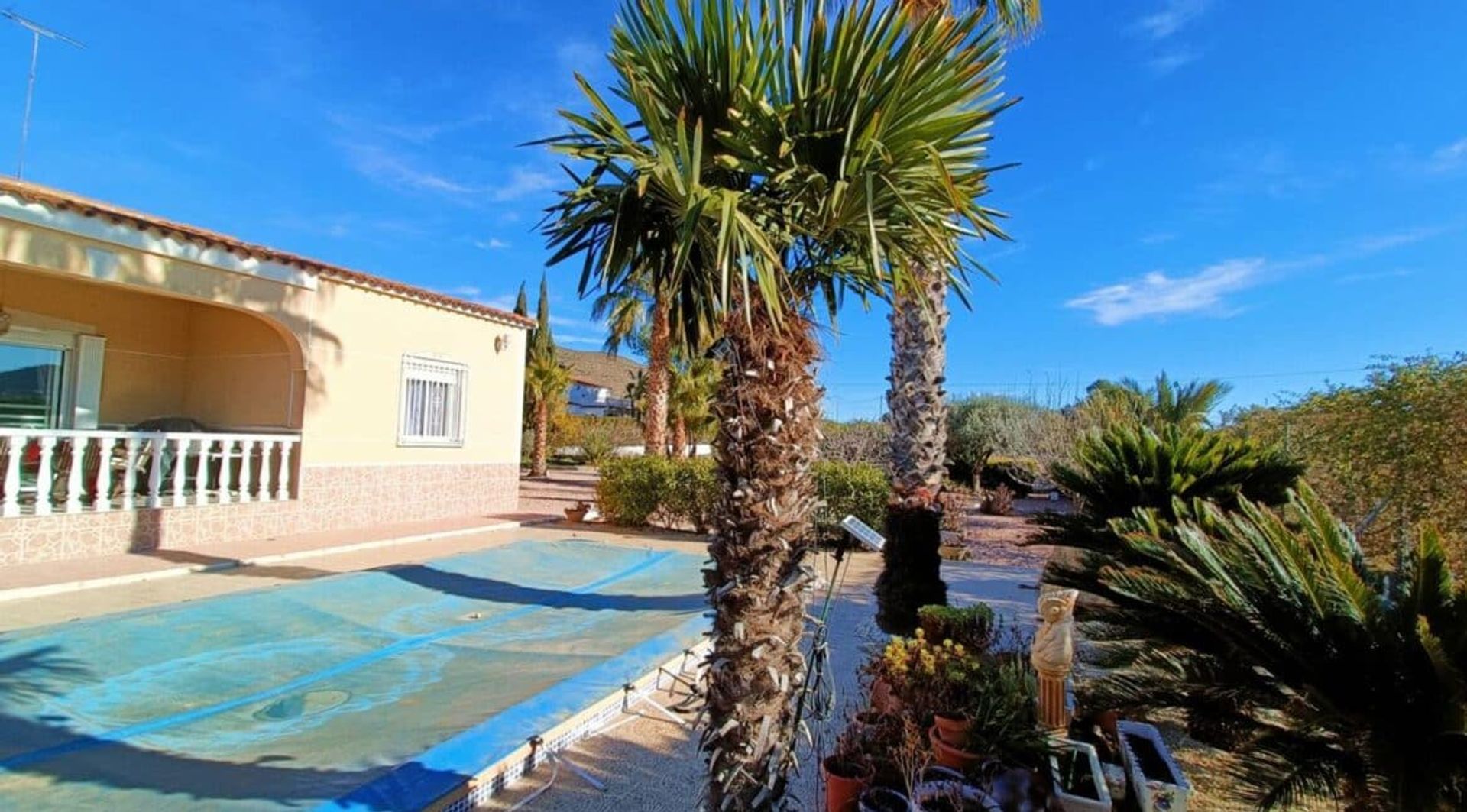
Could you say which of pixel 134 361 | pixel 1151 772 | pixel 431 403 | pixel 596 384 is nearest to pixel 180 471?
pixel 134 361

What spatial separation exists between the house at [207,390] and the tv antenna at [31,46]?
112 inches

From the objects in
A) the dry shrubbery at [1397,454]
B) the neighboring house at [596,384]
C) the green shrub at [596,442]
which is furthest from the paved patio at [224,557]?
the neighboring house at [596,384]

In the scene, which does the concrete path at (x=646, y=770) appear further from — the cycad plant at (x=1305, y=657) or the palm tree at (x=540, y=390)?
the palm tree at (x=540, y=390)

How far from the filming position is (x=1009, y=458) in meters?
27.4

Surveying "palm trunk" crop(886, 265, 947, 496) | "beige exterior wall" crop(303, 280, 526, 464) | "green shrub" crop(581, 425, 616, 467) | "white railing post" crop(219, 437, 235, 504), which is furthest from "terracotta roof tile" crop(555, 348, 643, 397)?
"palm trunk" crop(886, 265, 947, 496)

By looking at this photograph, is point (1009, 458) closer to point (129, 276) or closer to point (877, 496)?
point (877, 496)

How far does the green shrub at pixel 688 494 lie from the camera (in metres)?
15.8

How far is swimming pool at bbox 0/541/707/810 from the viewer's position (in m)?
3.93

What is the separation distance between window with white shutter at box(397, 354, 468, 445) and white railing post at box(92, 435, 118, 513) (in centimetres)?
491

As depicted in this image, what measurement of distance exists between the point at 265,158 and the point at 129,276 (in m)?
8.33

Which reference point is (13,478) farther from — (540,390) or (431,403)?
(540,390)

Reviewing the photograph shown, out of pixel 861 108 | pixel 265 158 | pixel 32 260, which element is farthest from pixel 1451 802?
pixel 265 158

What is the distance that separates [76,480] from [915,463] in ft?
42.6

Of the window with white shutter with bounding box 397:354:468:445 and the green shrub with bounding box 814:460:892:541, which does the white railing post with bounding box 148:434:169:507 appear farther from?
the green shrub with bounding box 814:460:892:541
